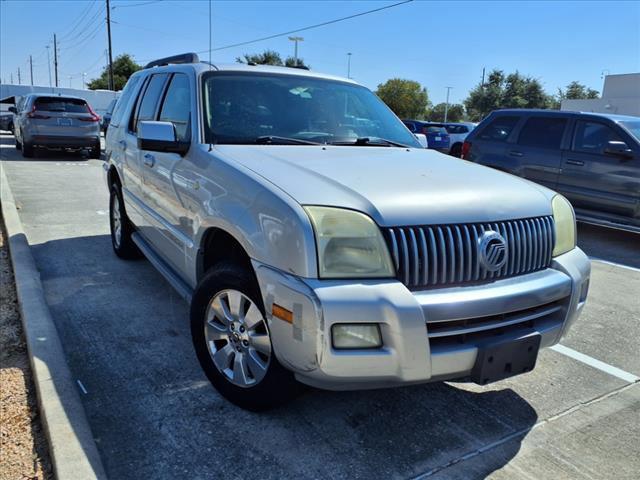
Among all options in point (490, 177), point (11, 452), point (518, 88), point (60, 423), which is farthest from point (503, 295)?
point (518, 88)

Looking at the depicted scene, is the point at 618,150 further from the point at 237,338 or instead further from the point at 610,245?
the point at 237,338

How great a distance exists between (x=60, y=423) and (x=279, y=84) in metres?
2.57

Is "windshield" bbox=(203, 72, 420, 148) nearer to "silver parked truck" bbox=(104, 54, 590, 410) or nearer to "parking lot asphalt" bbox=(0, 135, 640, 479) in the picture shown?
"silver parked truck" bbox=(104, 54, 590, 410)

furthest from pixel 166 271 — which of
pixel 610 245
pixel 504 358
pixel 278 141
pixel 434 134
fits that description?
pixel 434 134

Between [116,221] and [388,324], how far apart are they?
14.3 ft

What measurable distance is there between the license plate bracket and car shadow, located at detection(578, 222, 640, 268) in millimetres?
4881

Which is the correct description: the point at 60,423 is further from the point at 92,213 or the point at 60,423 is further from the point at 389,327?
the point at 92,213

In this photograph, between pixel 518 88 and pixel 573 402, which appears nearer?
pixel 573 402

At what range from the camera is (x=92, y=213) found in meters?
7.99

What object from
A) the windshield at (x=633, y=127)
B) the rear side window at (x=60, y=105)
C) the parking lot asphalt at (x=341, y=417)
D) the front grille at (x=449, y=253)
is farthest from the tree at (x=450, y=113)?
the front grille at (x=449, y=253)

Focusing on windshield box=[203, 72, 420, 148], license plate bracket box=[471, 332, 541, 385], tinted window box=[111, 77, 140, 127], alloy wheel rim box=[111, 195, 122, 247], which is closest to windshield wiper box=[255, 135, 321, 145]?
windshield box=[203, 72, 420, 148]

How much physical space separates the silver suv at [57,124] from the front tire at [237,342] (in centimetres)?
1335

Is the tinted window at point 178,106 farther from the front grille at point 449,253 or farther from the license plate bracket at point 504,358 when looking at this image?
the license plate bracket at point 504,358

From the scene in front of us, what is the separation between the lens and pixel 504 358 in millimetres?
2500
